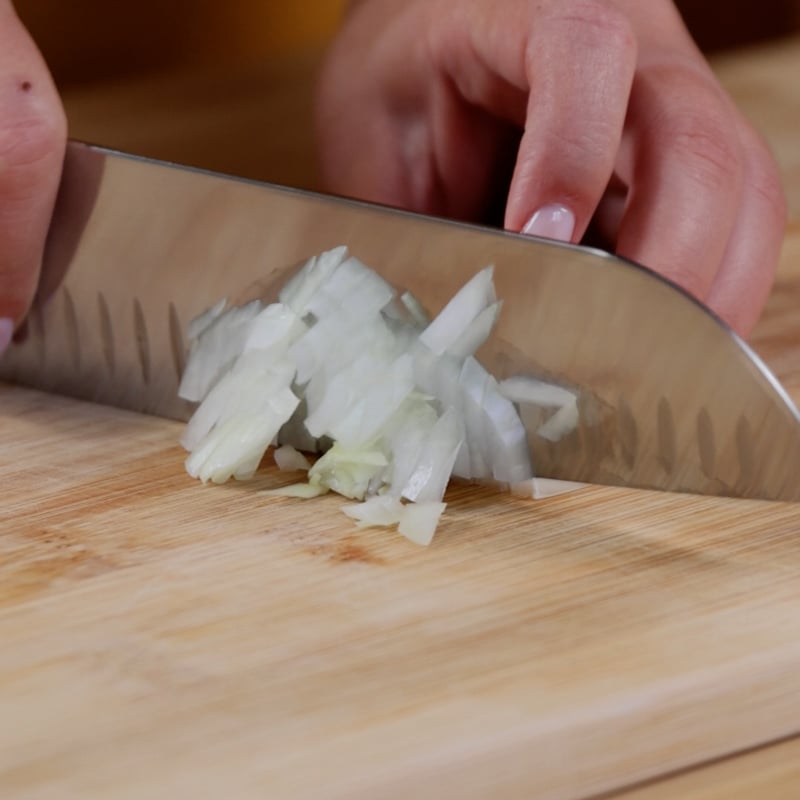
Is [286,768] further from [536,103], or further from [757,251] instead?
[757,251]

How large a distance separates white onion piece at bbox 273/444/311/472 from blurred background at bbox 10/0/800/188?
906 mm

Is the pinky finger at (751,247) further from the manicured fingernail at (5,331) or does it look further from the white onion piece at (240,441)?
the manicured fingernail at (5,331)

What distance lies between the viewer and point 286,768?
773 mm

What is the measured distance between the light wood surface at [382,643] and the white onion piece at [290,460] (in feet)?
0.19

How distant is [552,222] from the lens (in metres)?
1.17

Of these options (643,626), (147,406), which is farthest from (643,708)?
(147,406)

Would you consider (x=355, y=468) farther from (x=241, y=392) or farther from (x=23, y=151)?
(x=23, y=151)

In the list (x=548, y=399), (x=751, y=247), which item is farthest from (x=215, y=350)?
(x=751, y=247)

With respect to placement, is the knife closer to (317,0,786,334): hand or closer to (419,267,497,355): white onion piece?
(419,267,497,355): white onion piece

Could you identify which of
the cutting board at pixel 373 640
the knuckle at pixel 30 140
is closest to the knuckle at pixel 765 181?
the cutting board at pixel 373 640

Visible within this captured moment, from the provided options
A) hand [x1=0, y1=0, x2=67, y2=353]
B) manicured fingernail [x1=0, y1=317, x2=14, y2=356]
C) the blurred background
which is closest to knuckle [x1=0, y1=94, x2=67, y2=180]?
hand [x1=0, y1=0, x2=67, y2=353]

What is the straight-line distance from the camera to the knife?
98 cm

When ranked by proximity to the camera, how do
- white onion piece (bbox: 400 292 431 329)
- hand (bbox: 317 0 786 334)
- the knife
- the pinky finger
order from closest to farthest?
the knife < white onion piece (bbox: 400 292 431 329) < hand (bbox: 317 0 786 334) < the pinky finger

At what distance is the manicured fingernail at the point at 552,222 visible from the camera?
1170 mm
